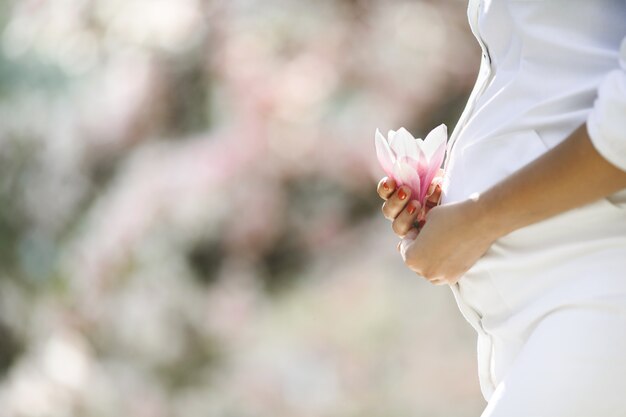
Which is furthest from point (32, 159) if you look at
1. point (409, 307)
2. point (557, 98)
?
point (557, 98)

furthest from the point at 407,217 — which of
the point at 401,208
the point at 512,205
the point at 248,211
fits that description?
the point at 248,211

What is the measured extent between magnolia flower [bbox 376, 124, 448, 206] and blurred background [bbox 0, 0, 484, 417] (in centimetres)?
192

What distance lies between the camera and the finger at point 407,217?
141cm

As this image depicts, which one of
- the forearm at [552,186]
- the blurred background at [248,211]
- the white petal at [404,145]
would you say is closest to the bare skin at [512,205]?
the forearm at [552,186]

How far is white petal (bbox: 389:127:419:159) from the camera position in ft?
4.69

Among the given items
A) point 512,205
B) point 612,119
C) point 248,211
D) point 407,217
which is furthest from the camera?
point 248,211

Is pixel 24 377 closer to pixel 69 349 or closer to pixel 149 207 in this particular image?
pixel 69 349

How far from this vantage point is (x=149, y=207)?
3.64m

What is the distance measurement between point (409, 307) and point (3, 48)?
207cm

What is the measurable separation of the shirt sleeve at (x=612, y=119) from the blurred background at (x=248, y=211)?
2.21 metres

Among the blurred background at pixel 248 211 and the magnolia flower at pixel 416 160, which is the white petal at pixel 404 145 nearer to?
the magnolia flower at pixel 416 160

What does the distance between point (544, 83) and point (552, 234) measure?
17cm

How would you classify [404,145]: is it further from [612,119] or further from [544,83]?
[612,119]

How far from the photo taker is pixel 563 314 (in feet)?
3.85
